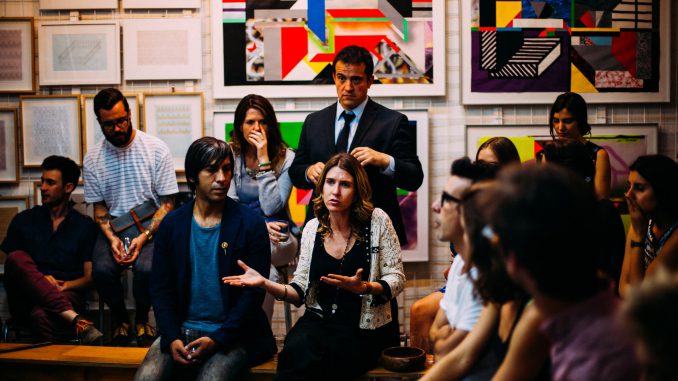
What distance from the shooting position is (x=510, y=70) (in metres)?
4.75

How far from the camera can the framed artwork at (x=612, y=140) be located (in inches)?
188

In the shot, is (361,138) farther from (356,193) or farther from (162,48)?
(162,48)

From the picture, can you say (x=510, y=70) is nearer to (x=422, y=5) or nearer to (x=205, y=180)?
(x=422, y=5)

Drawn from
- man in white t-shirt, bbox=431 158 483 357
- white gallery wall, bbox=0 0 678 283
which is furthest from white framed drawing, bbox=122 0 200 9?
man in white t-shirt, bbox=431 158 483 357

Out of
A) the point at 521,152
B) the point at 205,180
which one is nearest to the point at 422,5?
the point at 521,152

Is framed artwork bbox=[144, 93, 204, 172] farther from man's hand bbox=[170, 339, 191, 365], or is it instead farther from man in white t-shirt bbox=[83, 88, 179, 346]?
man's hand bbox=[170, 339, 191, 365]

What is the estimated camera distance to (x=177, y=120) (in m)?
4.78

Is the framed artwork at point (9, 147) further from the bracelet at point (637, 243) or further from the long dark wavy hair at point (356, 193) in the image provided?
the bracelet at point (637, 243)

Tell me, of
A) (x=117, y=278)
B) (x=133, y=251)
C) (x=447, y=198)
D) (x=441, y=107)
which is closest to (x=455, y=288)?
(x=447, y=198)

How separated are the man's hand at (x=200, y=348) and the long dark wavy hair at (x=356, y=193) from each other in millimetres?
684

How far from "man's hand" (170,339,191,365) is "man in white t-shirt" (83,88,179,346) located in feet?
3.91

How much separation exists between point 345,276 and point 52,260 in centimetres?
215

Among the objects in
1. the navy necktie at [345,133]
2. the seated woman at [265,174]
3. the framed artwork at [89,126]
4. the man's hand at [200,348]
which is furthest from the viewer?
the framed artwork at [89,126]

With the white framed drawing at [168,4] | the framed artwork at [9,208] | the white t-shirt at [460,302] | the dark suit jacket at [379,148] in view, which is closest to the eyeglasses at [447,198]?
the white t-shirt at [460,302]
